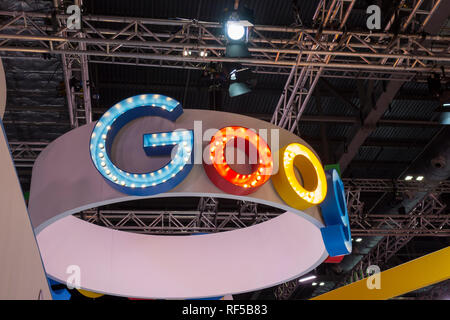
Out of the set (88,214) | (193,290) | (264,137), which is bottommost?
(193,290)

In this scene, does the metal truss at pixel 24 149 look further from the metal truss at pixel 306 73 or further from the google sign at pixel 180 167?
the metal truss at pixel 306 73

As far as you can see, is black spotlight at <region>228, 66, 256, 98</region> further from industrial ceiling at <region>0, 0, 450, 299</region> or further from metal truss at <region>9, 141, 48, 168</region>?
metal truss at <region>9, 141, 48, 168</region>

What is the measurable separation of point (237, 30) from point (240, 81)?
1.10 m

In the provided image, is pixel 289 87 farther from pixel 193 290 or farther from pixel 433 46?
pixel 193 290

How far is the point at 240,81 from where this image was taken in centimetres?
934

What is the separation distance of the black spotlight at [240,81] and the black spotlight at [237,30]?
0.62 meters

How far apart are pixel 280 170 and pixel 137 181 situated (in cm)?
164

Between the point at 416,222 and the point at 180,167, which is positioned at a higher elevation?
the point at 416,222

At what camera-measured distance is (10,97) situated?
35.1 feet

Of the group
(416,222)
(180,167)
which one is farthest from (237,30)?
(416,222)

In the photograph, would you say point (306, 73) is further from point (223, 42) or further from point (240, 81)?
point (223, 42)

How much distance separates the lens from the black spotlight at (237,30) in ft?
27.5
